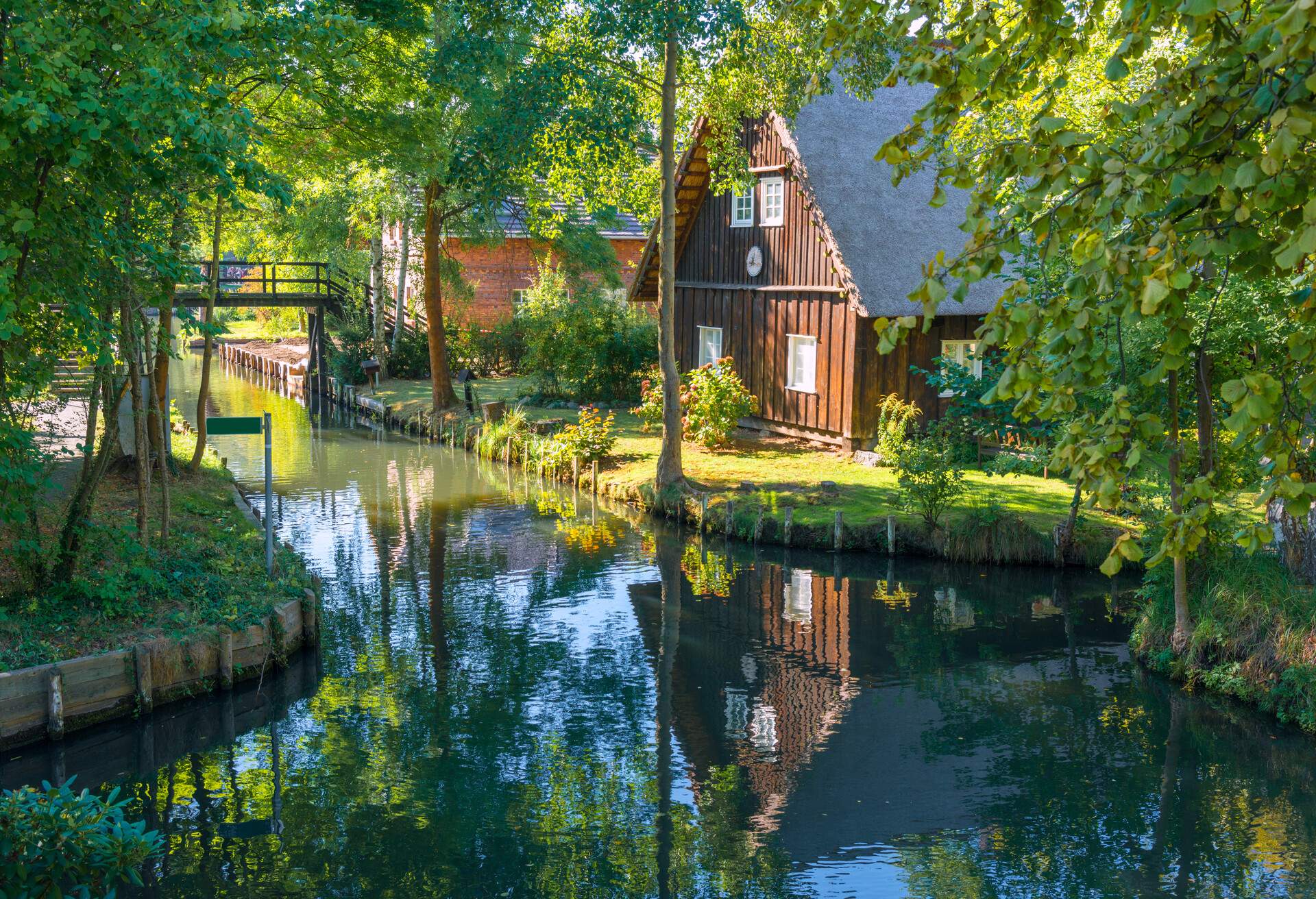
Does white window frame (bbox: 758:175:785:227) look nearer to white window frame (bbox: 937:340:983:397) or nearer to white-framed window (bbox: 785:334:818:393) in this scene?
white-framed window (bbox: 785:334:818:393)

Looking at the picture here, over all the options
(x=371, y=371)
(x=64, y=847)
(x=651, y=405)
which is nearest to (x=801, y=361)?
(x=651, y=405)

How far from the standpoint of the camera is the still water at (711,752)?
335 inches

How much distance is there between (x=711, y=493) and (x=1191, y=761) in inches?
404

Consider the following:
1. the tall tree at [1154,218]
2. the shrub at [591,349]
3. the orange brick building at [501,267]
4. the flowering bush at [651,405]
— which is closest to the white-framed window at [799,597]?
the flowering bush at [651,405]

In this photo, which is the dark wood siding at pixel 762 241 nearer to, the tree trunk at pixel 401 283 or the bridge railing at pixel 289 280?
the tree trunk at pixel 401 283

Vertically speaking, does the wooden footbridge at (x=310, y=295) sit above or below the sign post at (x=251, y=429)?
above

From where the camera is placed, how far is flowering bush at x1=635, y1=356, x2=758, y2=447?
23703 millimetres

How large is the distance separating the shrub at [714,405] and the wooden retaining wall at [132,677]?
476 inches

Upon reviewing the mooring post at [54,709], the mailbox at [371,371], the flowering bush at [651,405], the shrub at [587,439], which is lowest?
the mooring post at [54,709]

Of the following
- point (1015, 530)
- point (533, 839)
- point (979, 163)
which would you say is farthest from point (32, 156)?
point (1015, 530)

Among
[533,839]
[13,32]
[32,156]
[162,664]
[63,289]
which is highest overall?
[13,32]

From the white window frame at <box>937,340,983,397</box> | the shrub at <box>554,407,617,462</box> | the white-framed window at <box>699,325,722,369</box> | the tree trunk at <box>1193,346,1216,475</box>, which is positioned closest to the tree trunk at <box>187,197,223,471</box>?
the shrub at <box>554,407,617,462</box>

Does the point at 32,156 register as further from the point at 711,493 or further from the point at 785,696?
the point at 711,493

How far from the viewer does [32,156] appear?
909 cm
